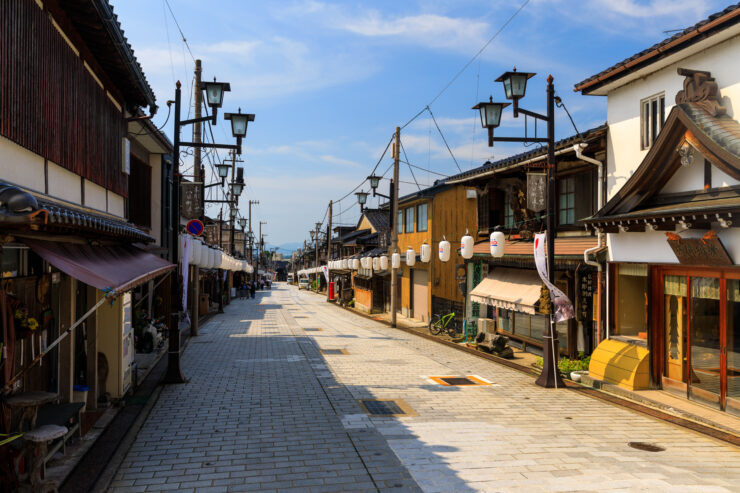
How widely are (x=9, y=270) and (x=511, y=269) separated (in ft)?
55.1

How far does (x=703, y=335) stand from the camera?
11430mm

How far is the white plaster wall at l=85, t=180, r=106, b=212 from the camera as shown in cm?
1066

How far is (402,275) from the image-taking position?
35094 millimetres

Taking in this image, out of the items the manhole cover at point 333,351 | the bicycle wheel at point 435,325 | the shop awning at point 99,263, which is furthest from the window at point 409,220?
the shop awning at point 99,263

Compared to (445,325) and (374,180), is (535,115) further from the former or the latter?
(374,180)

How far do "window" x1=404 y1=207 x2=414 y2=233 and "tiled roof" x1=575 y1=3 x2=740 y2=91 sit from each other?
18367 mm

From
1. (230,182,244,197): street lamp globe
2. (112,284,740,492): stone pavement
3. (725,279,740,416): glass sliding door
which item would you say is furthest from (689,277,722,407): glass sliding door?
(230,182,244,197): street lamp globe

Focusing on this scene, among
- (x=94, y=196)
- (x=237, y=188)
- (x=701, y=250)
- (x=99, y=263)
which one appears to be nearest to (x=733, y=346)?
(x=701, y=250)

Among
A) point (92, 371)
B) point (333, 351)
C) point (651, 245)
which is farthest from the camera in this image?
point (333, 351)

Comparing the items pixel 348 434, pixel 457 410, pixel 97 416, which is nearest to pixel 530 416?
pixel 457 410

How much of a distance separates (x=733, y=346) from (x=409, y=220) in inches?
932

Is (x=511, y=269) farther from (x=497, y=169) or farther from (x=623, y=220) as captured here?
(x=623, y=220)

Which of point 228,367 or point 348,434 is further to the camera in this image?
point 228,367

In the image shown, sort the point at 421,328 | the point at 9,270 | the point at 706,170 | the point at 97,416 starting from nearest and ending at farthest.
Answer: the point at 9,270, the point at 97,416, the point at 706,170, the point at 421,328
